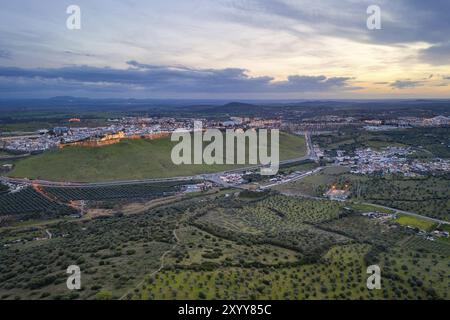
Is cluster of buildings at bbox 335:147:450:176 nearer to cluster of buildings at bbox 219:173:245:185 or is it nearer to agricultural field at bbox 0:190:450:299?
cluster of buildings at bbox 219:173:245:185

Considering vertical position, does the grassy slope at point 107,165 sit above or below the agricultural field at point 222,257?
above

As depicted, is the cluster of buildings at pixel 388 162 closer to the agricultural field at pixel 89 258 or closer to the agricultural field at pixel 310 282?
the agricultural field at pixel 310 282

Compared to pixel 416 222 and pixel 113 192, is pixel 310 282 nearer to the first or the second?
pixel 416 222

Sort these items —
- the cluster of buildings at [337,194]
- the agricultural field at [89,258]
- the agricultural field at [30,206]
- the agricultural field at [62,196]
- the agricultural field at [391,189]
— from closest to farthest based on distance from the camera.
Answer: the agricultural field at [89,258]
the agricultural field at [391,189]
the agricultural field at [30,206]
the agricultural field at [62,196]
the cluster of buildings at [337,194]

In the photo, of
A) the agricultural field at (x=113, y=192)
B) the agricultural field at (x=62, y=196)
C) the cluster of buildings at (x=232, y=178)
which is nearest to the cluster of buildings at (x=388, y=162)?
the cluster of buildings at (x=232, y=178)

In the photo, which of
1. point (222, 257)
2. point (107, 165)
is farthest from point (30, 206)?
point (222, 257)
